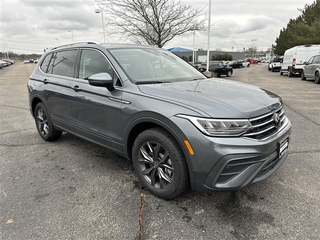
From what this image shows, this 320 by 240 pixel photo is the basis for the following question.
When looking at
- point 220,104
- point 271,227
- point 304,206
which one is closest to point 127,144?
point 220,104

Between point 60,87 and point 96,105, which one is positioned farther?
point 60,87

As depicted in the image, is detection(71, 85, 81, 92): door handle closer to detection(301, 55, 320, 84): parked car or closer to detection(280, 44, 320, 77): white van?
detection(301, 55, 320, 84): parked car

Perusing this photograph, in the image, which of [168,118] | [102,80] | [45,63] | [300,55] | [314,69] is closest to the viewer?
[168,118]

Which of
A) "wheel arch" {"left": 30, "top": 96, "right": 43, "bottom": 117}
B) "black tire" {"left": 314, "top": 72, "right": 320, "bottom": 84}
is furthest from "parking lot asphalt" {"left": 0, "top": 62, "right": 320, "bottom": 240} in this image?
"black tire" {"left": 314, "top": 72, "right": 320, "bottom": 84}

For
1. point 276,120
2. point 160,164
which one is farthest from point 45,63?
point 276,120

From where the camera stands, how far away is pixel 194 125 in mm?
2291

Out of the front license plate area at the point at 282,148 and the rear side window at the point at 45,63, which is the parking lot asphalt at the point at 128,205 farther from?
the rear side window at the point at 45,63

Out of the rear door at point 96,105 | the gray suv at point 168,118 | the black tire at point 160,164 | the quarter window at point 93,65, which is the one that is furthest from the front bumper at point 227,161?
the quarter window at point 93,65

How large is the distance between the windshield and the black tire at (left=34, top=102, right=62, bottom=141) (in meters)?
2.01

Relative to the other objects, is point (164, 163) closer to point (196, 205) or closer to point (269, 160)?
point (196, 205)

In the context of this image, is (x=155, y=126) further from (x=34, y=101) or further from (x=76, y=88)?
(x=34, y=101)

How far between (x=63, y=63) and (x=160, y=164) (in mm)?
2549

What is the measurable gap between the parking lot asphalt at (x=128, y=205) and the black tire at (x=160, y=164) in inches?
6.5

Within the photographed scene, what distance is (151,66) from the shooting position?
345cm
